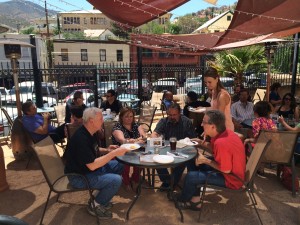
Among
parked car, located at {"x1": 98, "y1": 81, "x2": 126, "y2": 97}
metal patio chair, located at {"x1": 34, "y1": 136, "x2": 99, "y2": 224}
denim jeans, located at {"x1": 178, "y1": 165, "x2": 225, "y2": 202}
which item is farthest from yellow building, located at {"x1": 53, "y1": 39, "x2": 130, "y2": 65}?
denim jeans, located at {"x1": 178, "y1": 165, "x2": 225, "y2": 202}

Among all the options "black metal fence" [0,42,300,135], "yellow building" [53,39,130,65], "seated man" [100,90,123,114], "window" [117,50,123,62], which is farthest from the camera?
"window" [117,50,123,62]

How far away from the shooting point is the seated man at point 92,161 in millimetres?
2715

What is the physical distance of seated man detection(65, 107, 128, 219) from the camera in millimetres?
2715

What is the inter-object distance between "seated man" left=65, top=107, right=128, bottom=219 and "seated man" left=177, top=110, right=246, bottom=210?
81 centimetres

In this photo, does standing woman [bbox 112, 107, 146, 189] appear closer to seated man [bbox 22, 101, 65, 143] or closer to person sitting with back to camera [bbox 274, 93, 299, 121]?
seated man [bbox 22, 101, 65, 143]

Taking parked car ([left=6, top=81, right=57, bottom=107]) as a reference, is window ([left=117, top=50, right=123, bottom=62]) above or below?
above

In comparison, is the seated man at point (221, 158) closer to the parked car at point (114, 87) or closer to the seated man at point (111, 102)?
the seated man at point (111, 102)

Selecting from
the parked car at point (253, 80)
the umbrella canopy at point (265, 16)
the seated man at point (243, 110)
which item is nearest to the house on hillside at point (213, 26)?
the umbrella canopy at point (265, 16)

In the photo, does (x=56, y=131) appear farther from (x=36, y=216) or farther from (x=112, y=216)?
(x=112, y=216)

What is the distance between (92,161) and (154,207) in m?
1.00

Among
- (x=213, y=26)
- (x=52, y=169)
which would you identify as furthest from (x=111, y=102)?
(x=213, y=26)

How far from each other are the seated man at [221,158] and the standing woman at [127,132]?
36.6 inches

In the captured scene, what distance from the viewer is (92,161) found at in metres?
2.73

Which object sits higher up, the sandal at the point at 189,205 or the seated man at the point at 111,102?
the seated man at the point at 111,102
